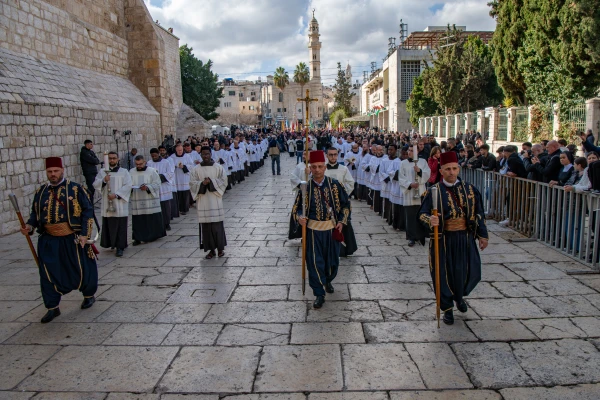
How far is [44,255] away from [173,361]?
2094 mm

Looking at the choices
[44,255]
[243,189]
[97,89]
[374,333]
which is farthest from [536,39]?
[44,255]

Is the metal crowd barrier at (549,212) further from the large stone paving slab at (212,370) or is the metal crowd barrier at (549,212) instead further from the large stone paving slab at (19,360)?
the large stone paving slab at (19,360)

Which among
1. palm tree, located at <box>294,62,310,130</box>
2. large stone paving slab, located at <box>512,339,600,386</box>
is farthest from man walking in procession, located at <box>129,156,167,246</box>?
palm tree, located at <box>294,62,310,130</box>

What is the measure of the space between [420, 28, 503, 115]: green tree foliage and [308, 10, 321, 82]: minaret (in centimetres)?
6229

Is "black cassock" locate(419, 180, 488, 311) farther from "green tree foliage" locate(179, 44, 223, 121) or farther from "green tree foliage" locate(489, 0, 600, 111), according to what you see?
"green tree foliage" locate(179, 44, 223, 121)

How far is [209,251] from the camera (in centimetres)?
776

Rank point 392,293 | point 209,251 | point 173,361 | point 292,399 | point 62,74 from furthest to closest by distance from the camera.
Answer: point 62,74 < point 209,251 < point 392,293 < point 173,361 < point 292,399

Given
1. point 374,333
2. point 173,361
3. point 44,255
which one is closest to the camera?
point 173,361

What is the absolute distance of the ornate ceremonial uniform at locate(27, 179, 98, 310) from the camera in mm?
5082

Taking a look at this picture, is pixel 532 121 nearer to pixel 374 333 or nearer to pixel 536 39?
pixel 536 39

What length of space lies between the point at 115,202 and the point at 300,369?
16.9 feet

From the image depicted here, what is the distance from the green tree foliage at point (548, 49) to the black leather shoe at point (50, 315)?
14.7 m

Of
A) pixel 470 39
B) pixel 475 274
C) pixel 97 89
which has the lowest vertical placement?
pixel 475 274

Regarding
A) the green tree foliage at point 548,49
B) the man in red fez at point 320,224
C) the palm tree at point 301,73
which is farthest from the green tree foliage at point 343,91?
the man in red fez at point 320,224
